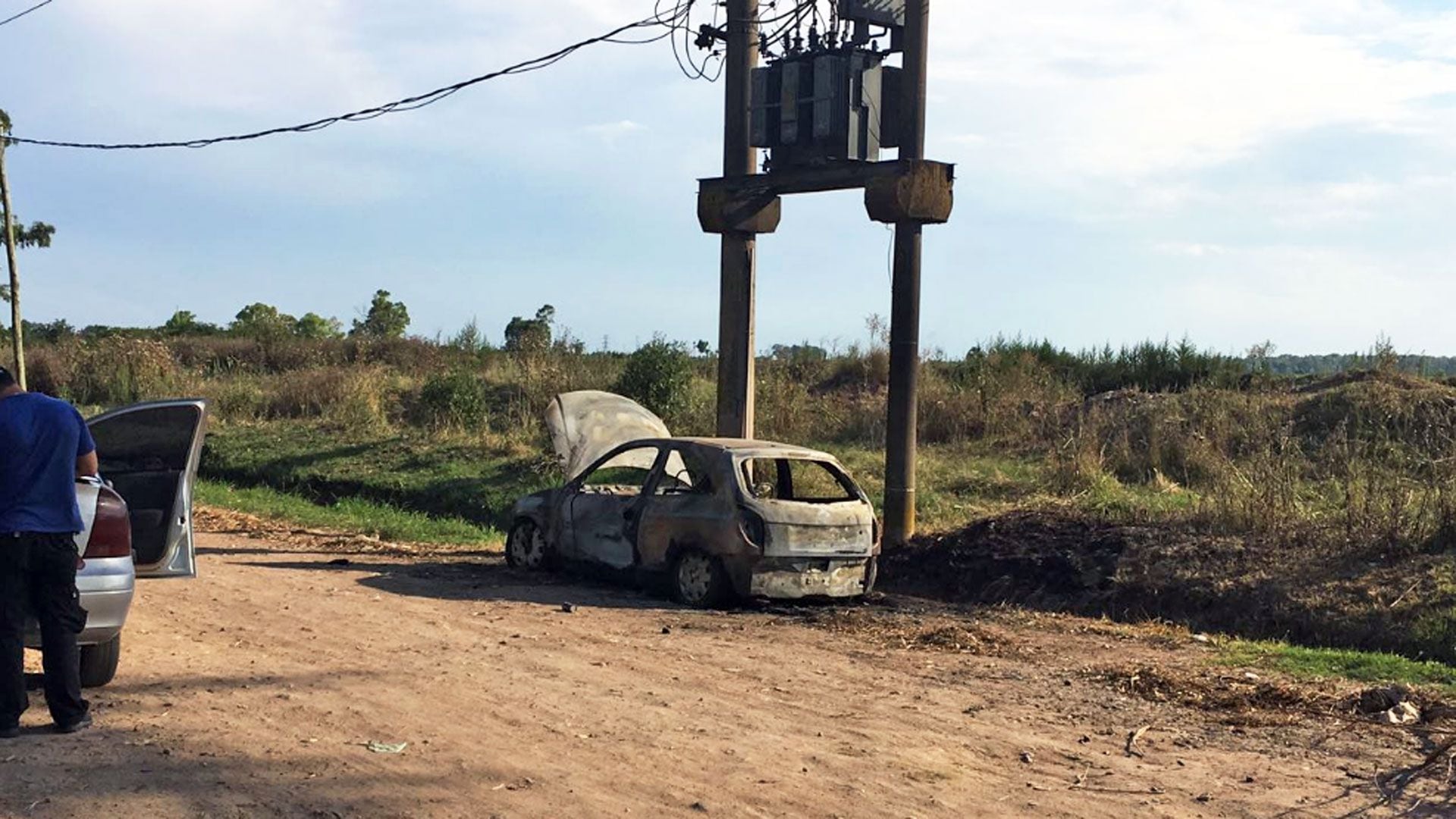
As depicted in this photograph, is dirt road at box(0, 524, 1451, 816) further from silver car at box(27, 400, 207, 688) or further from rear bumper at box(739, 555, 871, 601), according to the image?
silver car at box(27, 400, 207, 688)

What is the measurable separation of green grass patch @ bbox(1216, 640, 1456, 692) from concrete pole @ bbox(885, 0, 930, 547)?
4.57 meters

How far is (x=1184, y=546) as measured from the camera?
1333cm

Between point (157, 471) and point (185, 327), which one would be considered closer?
point (157, 471)

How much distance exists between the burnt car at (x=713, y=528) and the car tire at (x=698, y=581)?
10 mm

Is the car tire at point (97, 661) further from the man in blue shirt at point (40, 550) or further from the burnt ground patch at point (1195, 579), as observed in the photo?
the burnt ground patch at point (1195, 579)

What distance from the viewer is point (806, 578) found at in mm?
12211

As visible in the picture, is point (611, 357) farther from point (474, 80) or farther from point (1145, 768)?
point (1145, 768)

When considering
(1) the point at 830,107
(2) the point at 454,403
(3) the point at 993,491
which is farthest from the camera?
(2) the point at 454,403

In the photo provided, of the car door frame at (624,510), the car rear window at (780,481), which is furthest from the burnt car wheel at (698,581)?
the car rear window at (780,481)

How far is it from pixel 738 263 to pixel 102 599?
9.39 meters

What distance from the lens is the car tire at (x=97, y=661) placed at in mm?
8141

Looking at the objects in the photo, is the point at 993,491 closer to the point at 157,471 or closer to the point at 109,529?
the point at 157,471

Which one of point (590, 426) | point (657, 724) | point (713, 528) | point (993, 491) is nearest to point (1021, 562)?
point (713, 528)

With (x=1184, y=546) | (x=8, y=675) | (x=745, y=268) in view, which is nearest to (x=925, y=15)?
(x=745, y=268)
